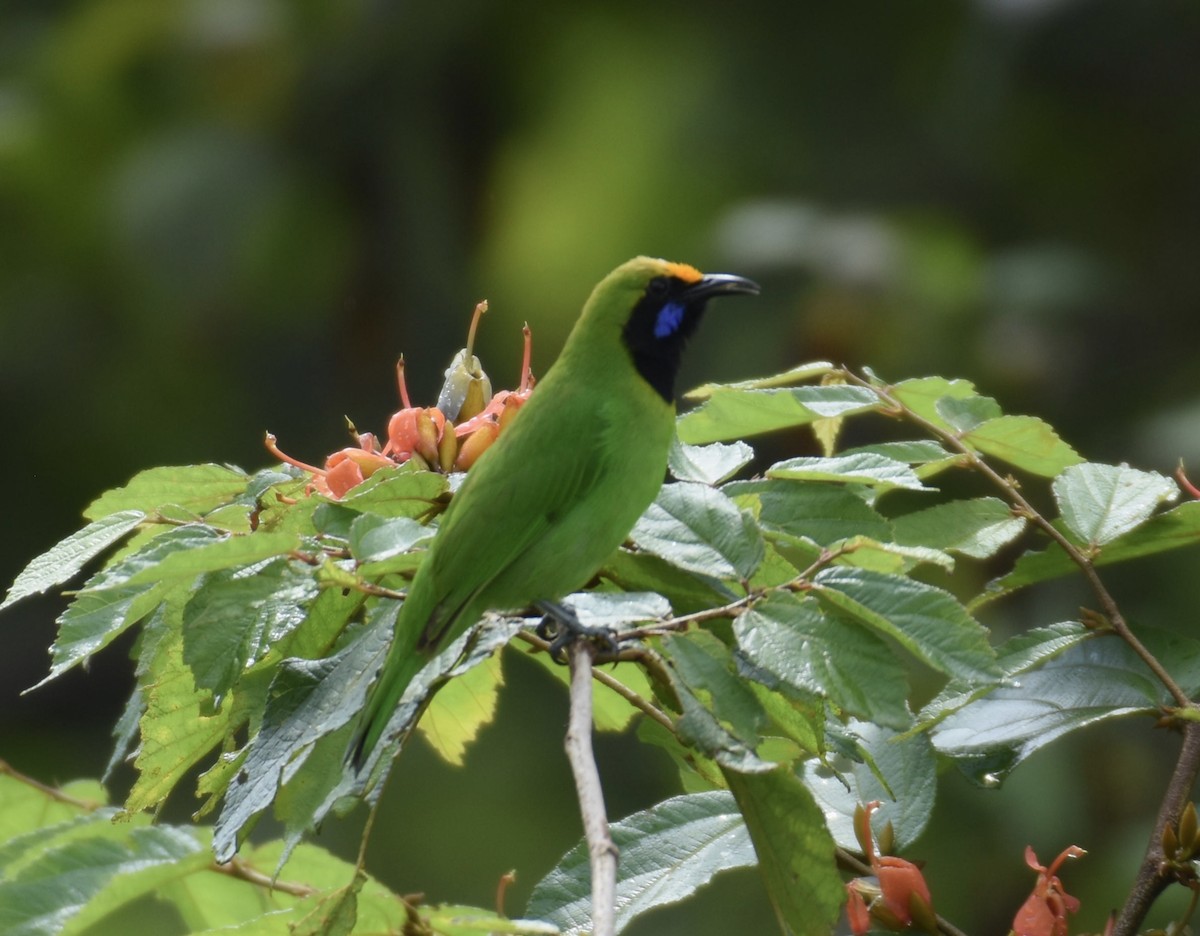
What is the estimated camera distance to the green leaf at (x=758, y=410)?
2.12 metres

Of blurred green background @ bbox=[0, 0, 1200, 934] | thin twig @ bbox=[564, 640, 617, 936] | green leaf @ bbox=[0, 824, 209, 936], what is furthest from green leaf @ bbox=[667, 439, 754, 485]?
blurred green background @ bbox=[0, 0, 1200, 934]

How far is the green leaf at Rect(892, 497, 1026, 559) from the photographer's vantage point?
2.06 m

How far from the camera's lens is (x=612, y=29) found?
10.3 metres

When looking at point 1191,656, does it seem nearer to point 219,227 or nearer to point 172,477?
point 172,477

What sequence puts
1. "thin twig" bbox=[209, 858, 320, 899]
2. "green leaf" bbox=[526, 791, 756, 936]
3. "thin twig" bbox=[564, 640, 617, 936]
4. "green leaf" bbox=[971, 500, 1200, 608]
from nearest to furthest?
1. "thin twig" bbox=[564, 640, 617, 936]
2. "green leaf" bbox=[526, 791, 756, 936]
3. "green leaf" bbox=[971, 500, 1200, 608]
4. "thin twig" bbox=[209, 858, 320, 899]

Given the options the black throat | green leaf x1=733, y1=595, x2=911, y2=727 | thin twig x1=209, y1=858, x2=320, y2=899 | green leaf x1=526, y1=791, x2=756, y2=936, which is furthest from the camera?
the black throat

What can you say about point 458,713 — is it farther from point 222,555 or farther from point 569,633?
point 222,555

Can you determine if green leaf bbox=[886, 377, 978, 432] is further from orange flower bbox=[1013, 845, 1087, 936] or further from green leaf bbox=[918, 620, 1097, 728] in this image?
orange flower bbox=[1013, 845, 1087, 936]

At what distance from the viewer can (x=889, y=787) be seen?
201 centimetres

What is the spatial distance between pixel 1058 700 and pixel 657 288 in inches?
36.5

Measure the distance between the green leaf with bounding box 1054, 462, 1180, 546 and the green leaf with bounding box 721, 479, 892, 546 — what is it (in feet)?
0.97

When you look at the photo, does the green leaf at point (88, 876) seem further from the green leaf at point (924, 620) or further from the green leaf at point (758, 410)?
the green leaf at point (924, 620)

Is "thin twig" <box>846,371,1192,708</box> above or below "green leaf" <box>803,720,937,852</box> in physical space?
above

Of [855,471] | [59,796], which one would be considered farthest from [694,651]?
[59,796]
